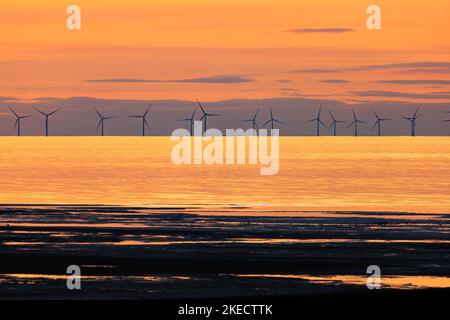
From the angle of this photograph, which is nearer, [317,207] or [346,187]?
[317,207]

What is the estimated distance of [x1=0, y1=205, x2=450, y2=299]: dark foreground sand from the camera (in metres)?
36.4

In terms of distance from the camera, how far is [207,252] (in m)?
45.8

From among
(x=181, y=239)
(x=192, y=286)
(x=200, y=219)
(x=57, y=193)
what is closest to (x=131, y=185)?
(x=57, y=193)

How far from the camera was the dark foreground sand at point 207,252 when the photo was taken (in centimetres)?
3638

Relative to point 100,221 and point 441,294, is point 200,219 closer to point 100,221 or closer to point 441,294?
point 100,221

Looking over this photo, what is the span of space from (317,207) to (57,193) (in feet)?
101

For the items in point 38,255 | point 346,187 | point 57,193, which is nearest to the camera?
point 38,255

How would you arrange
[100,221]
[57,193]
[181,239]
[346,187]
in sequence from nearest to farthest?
[181,239] < [100,221] < [57,193] < [346,187]

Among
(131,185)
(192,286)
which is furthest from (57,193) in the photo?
(192,286)

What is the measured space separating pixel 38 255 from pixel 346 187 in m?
70.0
